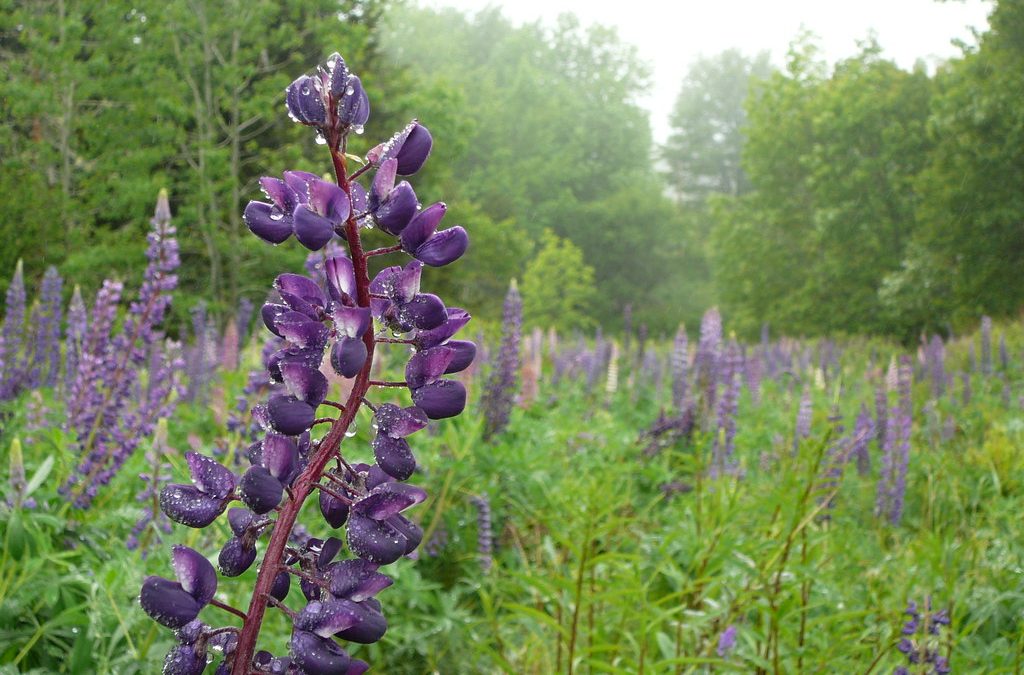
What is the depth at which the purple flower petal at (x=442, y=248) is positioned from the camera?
912mm

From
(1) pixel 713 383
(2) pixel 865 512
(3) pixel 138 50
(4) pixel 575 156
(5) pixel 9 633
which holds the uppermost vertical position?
(4) pixel 575 156

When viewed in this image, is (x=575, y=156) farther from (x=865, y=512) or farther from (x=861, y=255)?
(x=865, y=512)

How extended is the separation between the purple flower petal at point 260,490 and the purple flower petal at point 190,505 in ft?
0.20

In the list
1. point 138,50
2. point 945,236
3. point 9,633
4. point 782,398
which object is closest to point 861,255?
point 945,236

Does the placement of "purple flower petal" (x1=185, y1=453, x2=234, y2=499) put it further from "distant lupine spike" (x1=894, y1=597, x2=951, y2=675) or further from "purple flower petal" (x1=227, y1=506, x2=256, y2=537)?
"distant lupine spike" (x1=894, y1=597, x2=951, y2=675)

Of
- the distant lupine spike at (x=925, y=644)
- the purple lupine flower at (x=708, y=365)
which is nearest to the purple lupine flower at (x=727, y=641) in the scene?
the distant lupine spike at (x=925, y=644)

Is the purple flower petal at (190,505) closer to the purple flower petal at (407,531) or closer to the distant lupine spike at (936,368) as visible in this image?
the purple flower petal at (407,531)

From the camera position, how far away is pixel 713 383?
6270mm

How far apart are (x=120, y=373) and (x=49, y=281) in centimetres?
293

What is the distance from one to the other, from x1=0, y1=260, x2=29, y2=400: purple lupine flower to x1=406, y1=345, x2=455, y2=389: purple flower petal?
14.3 ft

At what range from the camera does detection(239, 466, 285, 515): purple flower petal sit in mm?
816

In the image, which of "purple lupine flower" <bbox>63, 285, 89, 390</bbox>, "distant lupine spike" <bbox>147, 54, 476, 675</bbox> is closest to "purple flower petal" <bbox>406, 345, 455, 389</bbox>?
"distant lupine spike" <bbox>147, 54, 476, 675</bbox>

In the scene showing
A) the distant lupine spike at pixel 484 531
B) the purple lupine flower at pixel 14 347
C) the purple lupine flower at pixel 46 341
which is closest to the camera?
the distant lupine spike at pixel 484 531

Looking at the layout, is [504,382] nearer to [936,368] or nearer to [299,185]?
[299,185]
